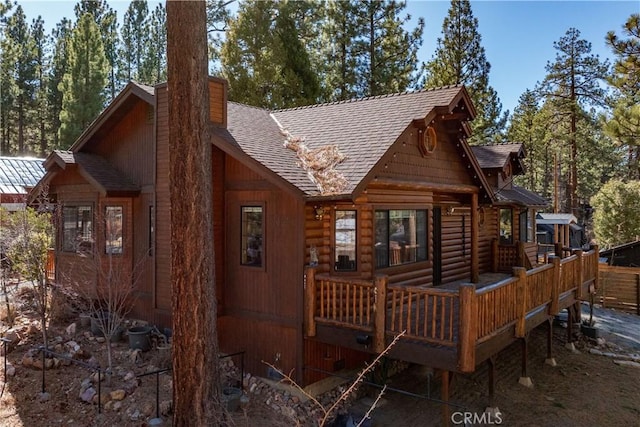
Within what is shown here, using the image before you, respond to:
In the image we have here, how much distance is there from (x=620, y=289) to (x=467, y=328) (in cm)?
1514

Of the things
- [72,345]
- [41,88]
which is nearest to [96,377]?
[72,345]

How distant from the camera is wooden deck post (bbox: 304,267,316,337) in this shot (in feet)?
26.6

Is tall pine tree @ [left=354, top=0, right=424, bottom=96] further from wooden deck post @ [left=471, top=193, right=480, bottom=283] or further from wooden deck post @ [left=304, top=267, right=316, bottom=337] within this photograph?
wooden deck post @ [left=304, top=267, right=316, bottom=337]

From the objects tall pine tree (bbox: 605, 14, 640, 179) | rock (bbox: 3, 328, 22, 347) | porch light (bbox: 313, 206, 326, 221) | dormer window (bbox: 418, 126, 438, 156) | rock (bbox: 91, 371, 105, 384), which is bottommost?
rock (bbox: 91, 371, 105, 384)

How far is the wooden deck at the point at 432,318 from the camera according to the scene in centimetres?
670

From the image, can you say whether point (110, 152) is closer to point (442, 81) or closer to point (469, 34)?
point (442, 81)

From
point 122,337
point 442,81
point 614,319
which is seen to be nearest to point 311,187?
point 122,337

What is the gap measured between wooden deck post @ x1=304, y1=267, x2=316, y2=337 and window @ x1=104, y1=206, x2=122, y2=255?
18.5 ft

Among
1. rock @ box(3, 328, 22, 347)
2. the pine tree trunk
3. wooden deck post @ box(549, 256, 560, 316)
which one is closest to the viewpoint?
the pine tree trunk

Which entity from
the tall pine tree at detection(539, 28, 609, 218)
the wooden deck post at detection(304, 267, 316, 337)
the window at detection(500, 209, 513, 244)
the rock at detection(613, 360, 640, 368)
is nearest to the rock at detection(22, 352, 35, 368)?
the wooden deck post at detection(304, 267, 316, 337)

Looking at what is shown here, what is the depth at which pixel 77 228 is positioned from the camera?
40.1 ft

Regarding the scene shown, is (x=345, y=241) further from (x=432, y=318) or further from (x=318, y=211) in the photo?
(x=432, y=318)

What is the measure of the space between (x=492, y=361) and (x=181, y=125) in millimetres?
6308

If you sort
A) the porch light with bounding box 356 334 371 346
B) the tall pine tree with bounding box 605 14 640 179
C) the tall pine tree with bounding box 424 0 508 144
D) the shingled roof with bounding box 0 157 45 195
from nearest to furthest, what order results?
1. the porch light with bounding box 356 334 371 346
2. the tall pine tree with bounding box 605 14 640 179
3. the shingled roof with bounding box 0 157 45 195
4. the tall pine tree with bounding box 424 0 508 144
